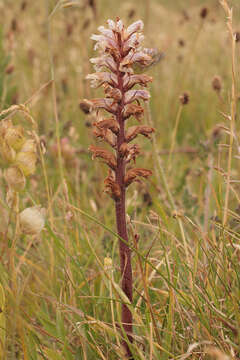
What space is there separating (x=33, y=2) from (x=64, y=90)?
432 cm

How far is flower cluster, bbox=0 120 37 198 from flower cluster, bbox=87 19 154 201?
0.20m

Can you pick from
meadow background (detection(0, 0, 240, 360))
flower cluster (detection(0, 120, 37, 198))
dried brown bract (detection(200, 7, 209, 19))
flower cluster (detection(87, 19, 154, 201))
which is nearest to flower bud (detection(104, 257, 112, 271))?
meadow background (detection(0, 0, 240, 360))

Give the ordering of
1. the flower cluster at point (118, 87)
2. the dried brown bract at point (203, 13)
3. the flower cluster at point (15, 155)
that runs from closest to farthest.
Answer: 1. the flower cluster at point (15, 155)
2. the flower cluster at point (118, 87)
3. the dried brown bract at point (203, 13)

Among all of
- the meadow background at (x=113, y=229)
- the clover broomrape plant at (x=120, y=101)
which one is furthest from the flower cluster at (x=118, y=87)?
the meadow background at (x=113, y=229)

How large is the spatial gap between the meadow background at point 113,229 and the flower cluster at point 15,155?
0.51 ft

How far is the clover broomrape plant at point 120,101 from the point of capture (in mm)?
Result: 1154

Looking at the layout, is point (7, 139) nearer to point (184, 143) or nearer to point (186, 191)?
point (186, 191)

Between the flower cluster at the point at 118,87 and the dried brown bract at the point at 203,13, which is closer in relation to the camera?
the flower cluster at the point at 118,87

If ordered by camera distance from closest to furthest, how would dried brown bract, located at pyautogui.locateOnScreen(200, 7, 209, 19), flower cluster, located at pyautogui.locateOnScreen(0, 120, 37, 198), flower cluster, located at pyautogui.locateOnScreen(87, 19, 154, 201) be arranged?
flower cluster, located at pyautogui.locateOnScreen(0, 120, 37, 198) → flower cluster, located at pyautogui.locateOnScreen(87, 19, 154, 201) → dried brown bract, located at pyautogui.locateOnScreen(200, 7, 209, 19)

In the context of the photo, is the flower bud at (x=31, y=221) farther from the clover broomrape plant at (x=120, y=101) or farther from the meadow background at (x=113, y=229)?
the clover broomrape plant at (x=120, y=101)

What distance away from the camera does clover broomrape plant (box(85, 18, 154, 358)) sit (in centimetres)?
115

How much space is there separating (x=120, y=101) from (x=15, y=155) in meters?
0.30

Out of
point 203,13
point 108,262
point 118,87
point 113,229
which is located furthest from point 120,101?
point 203,13

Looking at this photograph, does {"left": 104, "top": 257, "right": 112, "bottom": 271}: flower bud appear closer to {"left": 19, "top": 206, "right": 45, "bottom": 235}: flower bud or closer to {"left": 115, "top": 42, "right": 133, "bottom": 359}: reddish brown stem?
{"left": 115, "top": 42, "right": 133, "bottom": 359}: reddish brown stem
